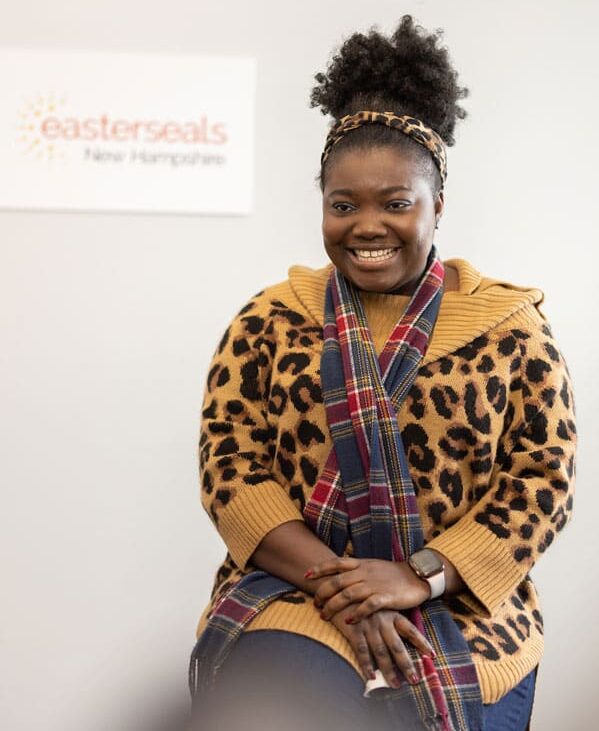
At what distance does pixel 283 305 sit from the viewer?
66.5 inches

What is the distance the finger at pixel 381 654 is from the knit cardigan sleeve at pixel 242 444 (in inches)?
9.6

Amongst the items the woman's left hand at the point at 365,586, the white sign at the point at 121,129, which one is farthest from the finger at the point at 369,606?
the white sign at the point at 121,129

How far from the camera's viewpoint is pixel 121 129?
226 centimetres

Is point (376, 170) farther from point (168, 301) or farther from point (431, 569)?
point (168, 301)

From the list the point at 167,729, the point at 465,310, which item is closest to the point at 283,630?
the point at 465,310

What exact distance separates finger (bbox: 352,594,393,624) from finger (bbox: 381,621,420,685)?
0.03 m

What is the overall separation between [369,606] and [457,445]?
30cm

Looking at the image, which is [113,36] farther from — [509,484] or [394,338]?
[509,484]

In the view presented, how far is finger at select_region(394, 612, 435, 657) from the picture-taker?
4.58 feet

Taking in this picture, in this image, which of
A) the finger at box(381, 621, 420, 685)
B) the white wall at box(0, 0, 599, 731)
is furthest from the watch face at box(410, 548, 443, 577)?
the white wall at box(0, 0, 599, 731)

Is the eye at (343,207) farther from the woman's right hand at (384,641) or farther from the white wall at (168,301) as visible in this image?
the white wall at (168,301)

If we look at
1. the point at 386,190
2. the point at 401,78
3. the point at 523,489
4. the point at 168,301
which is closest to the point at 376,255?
the point at 386,190

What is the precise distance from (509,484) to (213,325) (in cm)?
101

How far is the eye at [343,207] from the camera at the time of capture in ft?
5.16
